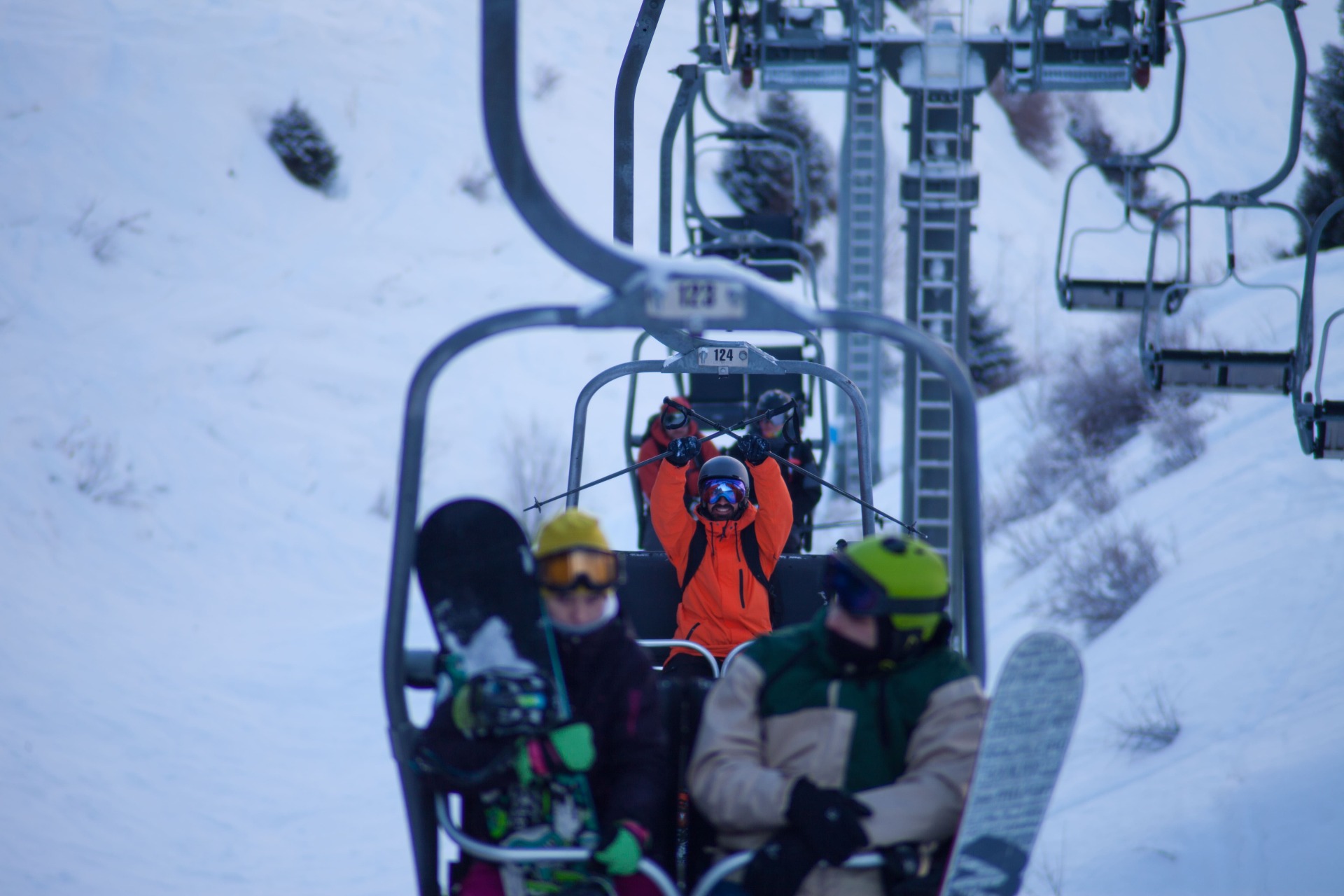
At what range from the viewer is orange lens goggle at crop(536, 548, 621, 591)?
245 cm

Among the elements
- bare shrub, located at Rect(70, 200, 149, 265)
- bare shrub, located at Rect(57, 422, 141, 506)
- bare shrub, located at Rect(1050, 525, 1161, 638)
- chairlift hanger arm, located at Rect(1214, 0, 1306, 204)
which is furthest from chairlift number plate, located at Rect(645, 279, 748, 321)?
bare shrub, located at Rect(70, 200, 149, 265)

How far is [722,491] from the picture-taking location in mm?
4223

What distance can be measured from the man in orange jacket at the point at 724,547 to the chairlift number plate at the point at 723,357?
29 centimetres

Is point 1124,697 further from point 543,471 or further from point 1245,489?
point 543,471

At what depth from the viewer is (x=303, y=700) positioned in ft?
25.2

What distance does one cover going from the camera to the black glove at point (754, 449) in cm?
436

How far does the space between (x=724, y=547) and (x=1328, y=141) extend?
594 inches

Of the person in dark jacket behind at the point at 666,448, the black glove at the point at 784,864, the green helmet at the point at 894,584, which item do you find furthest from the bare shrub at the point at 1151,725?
the black glove at the point at 784,864

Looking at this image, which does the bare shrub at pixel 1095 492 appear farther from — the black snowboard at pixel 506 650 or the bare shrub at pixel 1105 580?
the black snowboard at pixel 506 650

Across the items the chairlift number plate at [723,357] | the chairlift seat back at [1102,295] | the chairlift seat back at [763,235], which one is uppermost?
the chairlift seat back at [763,235]

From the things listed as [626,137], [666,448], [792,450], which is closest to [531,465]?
[792,450]

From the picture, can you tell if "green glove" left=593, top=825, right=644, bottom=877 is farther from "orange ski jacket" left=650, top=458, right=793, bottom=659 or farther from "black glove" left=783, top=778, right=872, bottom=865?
"orange ski jacket" left=650, top=458, right=793, bottom=659

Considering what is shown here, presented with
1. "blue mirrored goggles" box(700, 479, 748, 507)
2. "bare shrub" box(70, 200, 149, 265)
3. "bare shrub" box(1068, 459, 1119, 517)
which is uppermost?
"bare shrub" box(70, 200, 149, 265)

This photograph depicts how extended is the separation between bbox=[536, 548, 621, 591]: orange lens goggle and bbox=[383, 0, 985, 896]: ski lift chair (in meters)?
0.29
